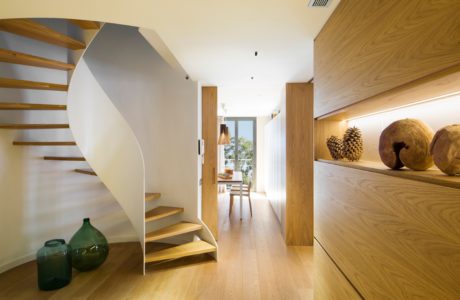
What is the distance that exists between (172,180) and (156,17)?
2.29m

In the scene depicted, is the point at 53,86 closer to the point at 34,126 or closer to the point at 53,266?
the point at 34,126

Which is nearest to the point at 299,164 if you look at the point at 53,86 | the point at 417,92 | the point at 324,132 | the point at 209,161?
the point at 209,161

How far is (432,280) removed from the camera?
74cm

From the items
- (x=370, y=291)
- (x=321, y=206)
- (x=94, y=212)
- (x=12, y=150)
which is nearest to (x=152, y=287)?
(x=94, y=212)

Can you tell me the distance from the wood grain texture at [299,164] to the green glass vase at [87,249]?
2.40 meters

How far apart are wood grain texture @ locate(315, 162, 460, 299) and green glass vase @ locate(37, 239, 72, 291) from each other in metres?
2.59

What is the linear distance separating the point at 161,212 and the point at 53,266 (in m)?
1.20

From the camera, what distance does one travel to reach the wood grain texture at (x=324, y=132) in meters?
1.90

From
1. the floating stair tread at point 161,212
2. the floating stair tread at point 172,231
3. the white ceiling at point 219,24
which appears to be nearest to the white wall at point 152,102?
the floating stair tread at point 161,212

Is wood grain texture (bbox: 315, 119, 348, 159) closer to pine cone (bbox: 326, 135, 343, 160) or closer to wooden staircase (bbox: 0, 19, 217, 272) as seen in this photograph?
pine cone (bbox: 326, 135, 343, 160)

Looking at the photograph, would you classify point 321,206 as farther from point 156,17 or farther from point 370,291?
point 156,17

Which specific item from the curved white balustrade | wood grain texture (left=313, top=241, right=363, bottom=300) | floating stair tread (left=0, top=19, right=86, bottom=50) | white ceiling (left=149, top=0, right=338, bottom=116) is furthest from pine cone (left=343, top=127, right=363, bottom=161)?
floating stair tread (left=0, top=19, right=86, bottom=50)

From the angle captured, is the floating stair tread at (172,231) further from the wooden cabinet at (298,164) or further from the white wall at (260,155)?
the white wall at (260,155)

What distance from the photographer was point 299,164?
342cm
